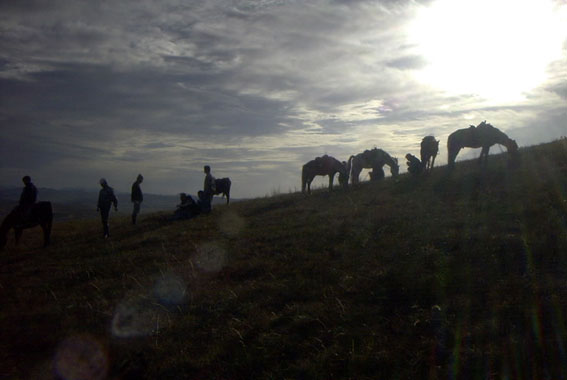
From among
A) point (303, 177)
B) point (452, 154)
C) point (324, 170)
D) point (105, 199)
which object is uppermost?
point (452, 154)

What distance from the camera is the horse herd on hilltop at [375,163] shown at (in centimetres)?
1903

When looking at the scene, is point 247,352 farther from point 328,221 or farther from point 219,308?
point 328,221

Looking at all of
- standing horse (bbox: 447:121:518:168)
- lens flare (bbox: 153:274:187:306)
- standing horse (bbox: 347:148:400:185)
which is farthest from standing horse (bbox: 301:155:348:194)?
lens flare (bbox: 153:274:187:306)

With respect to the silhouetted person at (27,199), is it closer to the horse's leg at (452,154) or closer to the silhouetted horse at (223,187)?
the silhouetted horse at (223,187)

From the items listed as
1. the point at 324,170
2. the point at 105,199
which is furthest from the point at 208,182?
the point at 324,170

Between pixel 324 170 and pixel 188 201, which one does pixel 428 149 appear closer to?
pixel 324 170

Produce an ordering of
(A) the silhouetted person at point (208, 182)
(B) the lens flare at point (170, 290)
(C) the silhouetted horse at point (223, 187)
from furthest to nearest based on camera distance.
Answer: (C) the silhouetted horse at point (223, 187) < (A) the silhouetted person at point (208, 182) < (B) the lens flare at point (170, 290)

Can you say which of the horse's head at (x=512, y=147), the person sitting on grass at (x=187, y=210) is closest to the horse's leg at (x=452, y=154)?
the horse's head at (x=512, y=147)

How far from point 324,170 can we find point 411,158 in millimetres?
5453

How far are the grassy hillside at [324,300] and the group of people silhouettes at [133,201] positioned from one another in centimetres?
288

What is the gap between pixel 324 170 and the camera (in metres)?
27.0

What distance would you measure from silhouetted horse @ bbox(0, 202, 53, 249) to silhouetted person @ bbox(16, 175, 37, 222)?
0.14m

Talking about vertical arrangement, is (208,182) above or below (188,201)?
above

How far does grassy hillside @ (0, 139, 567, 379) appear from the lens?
651 centimetres
